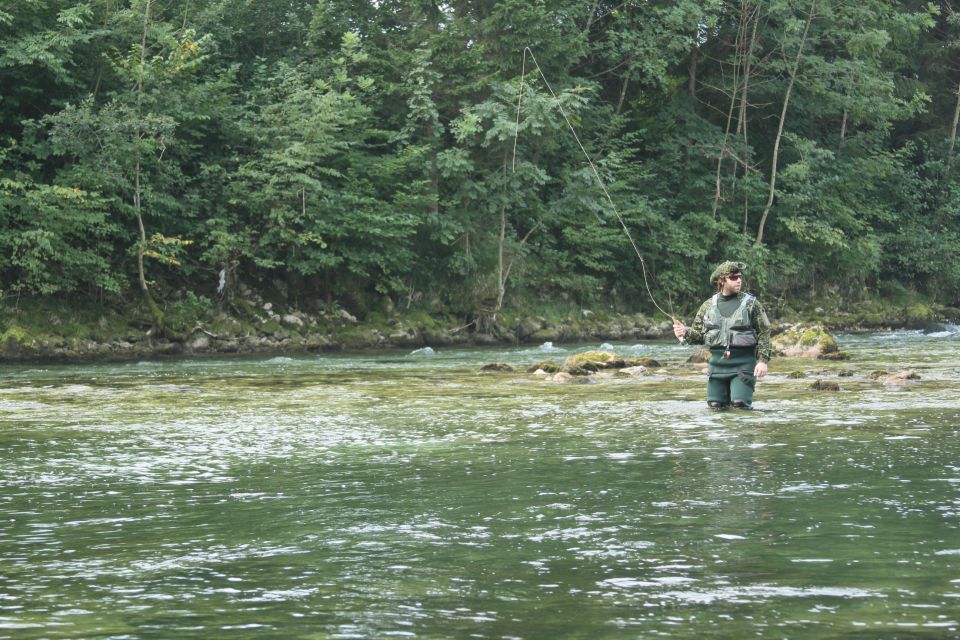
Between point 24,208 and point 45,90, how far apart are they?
4.57 m

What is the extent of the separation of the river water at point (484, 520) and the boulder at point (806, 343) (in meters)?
8.39

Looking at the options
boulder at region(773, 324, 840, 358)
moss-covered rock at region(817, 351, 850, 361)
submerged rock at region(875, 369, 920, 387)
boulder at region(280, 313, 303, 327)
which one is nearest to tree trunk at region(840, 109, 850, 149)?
boulder at region(773, 324, 840, 358)

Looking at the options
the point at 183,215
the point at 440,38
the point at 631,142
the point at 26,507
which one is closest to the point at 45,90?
the point at 183,215

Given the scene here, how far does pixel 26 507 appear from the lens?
6387 millimetres

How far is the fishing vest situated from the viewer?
11.0 metres

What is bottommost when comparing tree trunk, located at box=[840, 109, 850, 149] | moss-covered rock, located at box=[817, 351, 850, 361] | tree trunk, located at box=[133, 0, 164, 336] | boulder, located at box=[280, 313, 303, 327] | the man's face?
moss-covered rock, located at box=[817, 351, 850, 361]

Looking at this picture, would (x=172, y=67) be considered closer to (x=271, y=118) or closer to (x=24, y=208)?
(x=271, y=118)

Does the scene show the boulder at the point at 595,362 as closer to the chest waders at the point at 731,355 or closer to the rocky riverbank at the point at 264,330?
the chest waders at the point at 731,355

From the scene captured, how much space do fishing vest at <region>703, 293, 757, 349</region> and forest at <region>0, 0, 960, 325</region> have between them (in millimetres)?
10371

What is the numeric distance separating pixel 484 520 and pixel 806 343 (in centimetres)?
1647

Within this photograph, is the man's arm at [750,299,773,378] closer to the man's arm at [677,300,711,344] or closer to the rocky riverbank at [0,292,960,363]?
the man's arm at [677,300,711,344]

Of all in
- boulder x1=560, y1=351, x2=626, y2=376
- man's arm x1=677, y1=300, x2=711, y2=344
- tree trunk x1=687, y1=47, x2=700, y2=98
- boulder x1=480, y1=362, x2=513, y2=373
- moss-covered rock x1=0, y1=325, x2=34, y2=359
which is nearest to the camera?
man's arm x1=677, y1=300, x2=711, y2=344

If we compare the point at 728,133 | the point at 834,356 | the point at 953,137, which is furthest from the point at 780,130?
the point at 834,356

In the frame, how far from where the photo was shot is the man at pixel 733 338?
435 inches
